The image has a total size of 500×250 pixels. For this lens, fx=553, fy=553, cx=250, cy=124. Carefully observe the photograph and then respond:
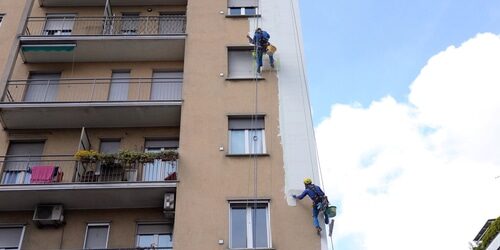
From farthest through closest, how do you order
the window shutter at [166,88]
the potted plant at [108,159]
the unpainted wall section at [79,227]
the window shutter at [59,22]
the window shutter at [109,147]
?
the window shutter at [59,22]
the window shutter at [166,88]
the window shutter at [109,147]
the potted plant at [108,159]
the unpainted wall section at [79,227]

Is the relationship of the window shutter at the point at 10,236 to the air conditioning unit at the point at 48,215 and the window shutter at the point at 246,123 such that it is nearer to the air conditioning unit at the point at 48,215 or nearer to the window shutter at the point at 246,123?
the air conditioning unit at the point at 48,215

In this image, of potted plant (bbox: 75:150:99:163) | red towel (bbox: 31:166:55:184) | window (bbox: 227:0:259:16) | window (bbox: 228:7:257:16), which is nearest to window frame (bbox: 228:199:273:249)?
potted plant (bbox: 75:150:99:163)

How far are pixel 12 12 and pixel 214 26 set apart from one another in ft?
25.6

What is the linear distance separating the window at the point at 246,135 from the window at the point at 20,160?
595 cm

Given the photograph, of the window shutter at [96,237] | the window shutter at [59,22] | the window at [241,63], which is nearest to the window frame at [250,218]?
the window shutter at [96,237]

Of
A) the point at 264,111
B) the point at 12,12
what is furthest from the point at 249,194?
the point at 12,12

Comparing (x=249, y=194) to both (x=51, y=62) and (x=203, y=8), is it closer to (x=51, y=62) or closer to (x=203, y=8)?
(x=203, y=8)

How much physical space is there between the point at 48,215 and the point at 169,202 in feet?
11.9

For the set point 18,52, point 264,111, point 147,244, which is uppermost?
point 18,52

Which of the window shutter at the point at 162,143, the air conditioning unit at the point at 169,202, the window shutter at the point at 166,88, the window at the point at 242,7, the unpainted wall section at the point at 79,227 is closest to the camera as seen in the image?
the air conditioning unit at the point at 169,202

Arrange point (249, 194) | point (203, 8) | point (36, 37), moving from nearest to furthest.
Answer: point (249, 194)
point (36, 37)
point (203, 8)

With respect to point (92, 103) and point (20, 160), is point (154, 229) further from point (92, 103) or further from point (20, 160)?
point (20, 160)

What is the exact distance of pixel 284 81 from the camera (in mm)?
18172

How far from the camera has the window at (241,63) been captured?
18547 millimetres
